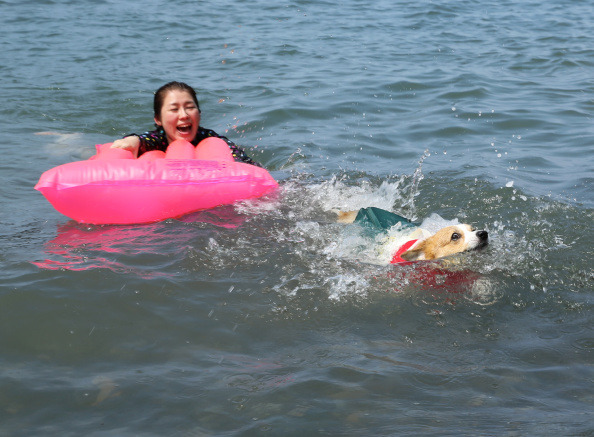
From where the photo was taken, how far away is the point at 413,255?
4863 mm

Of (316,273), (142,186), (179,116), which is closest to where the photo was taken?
(316,273)

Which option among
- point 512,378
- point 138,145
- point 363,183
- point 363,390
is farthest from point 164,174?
point 512,378

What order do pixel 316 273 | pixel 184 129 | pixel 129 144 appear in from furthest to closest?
pixel 184 129, pixel 129 144, pixel 316 273

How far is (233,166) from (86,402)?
9.21 feet

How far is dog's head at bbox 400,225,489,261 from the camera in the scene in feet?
15.4

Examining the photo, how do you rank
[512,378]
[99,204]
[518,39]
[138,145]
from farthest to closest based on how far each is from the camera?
1. [518,39]
2. [138,145]
3. [99,204]
4. [512,378]

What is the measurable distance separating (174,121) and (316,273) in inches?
94.1

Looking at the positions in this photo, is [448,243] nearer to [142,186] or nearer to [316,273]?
[316,273]

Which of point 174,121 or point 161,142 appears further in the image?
point 161,142

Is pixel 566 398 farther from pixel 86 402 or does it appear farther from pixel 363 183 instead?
pixel 363 183

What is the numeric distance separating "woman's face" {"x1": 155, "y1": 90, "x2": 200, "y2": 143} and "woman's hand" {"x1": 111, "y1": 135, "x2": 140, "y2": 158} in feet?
1.07

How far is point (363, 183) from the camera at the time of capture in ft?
22.2

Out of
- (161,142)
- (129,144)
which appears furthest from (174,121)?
(129,144)

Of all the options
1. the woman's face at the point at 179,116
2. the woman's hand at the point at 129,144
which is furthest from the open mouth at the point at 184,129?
the woman's hand at the point at 129,144
